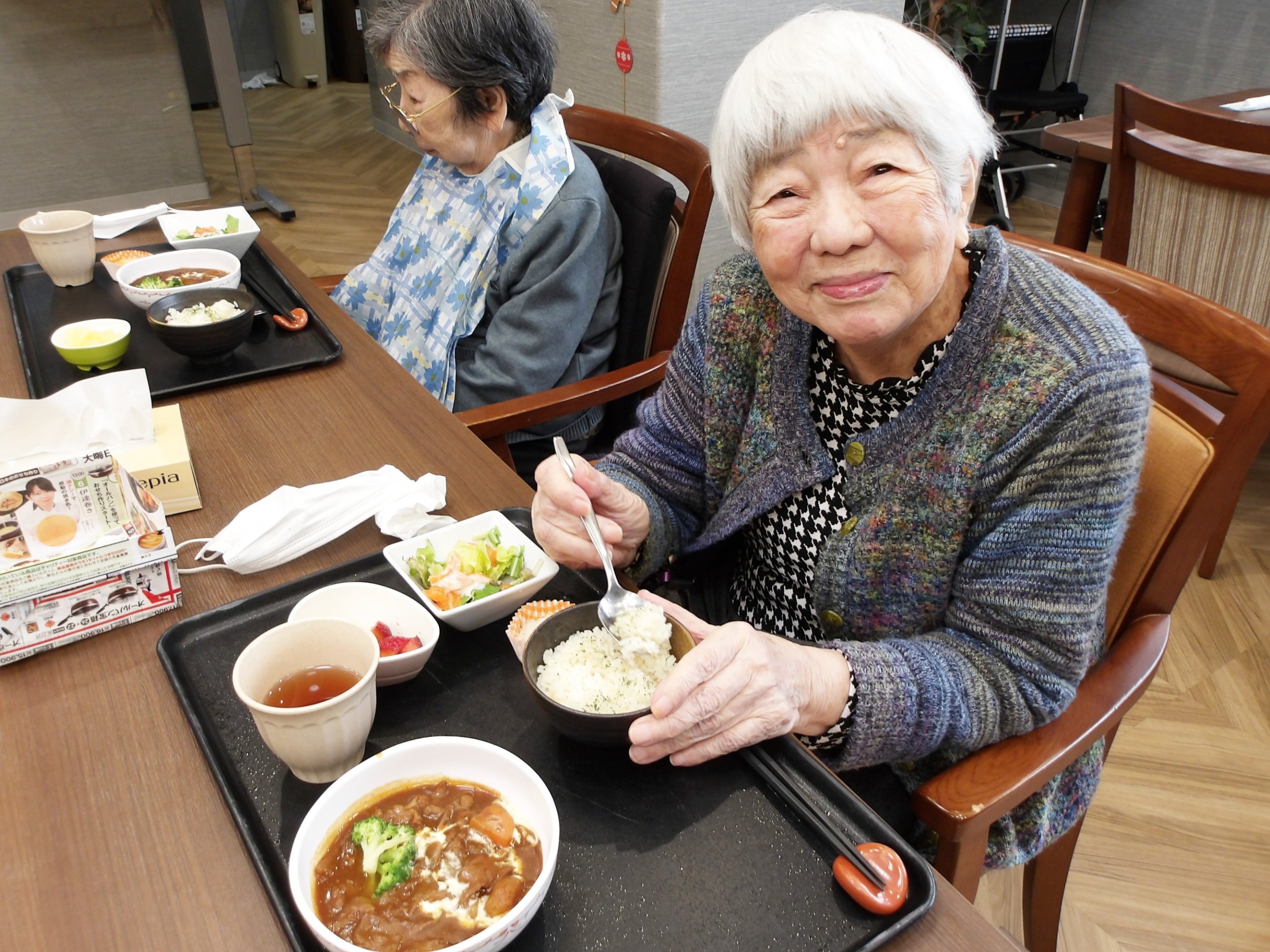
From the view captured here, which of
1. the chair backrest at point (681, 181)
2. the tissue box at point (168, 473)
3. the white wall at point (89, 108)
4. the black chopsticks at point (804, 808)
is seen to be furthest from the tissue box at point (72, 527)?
the white wall at point (89, 108)

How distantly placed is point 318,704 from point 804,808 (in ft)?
1.40

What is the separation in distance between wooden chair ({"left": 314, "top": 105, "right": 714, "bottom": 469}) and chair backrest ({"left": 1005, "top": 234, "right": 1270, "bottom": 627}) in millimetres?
778

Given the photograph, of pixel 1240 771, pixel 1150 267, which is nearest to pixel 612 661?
pixel 1240 771

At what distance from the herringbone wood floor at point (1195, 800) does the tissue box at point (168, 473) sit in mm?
1485

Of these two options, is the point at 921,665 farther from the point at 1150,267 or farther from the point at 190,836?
the point at 1150,267

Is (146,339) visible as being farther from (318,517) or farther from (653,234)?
A: (653,234)

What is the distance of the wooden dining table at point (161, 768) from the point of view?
692mm

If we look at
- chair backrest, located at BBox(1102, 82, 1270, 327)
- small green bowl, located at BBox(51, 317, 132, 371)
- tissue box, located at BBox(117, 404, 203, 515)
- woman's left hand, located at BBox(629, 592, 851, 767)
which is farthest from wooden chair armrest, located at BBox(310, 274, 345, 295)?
chair backrest, located at BBox(1102, 82, 1270, 327)

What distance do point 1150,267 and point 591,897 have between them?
2.38 meters

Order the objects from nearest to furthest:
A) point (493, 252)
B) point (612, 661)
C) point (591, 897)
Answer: point (591, 897) < point (612, 661) < point (493, 252)

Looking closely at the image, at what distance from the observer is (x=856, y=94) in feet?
2.89

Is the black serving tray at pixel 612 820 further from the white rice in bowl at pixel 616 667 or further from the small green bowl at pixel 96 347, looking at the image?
the small green bowl at pixel 96 347

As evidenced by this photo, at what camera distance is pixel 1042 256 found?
118cm

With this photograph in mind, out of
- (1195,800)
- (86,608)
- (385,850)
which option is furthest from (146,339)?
(1195,800)
